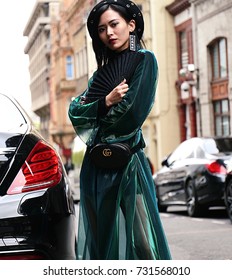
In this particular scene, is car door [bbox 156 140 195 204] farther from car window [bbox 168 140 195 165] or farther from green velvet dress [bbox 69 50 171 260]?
green velvet dress [bbox 69 50 171 260]

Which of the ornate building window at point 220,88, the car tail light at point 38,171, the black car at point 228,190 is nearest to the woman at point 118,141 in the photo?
the car tail light at point 38,171

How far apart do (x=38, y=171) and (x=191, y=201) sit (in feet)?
21.5

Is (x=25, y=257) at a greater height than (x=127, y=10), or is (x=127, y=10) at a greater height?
(x=127, y=10)

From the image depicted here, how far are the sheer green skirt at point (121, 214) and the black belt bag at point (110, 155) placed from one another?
1.6 inches

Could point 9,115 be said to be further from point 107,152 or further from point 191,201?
point 191,201

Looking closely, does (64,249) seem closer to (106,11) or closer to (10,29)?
(106,11)

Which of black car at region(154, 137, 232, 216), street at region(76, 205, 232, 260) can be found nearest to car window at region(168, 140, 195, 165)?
black car at region(154, 137, 232, 216)

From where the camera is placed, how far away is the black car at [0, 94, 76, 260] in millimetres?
3041

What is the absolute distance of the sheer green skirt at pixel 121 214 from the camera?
3180 millimetres

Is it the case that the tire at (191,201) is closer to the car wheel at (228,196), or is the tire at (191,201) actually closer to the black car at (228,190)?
the black car at (228,190)

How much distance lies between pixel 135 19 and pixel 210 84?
3651 mm

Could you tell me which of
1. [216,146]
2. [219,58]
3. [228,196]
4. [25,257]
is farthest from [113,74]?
[216,146]

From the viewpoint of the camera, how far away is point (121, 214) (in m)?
3.20
